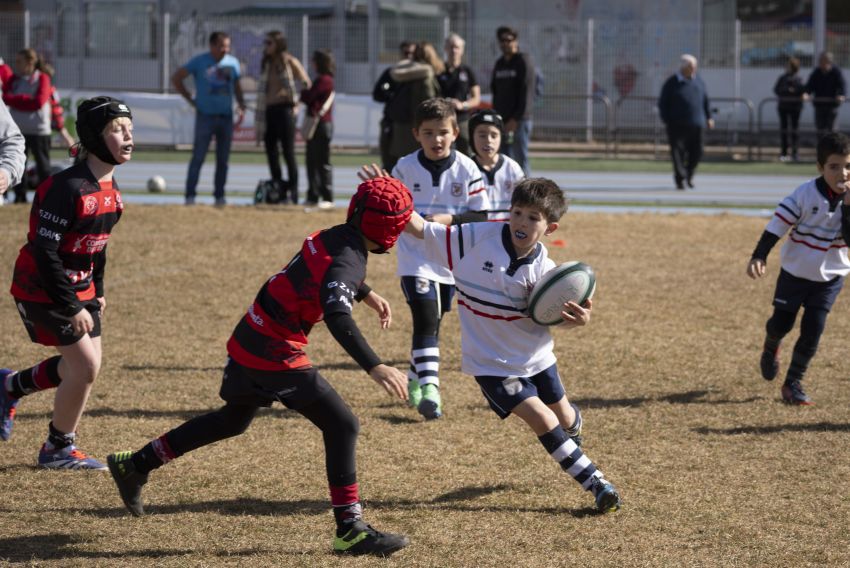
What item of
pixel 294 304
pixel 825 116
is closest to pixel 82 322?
pixel 294 304

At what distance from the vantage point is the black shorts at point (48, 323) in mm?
5895

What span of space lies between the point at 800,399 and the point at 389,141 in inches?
304

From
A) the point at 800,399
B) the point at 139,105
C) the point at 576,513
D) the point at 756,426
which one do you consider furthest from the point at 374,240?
the point at 139,105

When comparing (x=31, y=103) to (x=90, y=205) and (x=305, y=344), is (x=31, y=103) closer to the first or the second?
(x=90, y=205)

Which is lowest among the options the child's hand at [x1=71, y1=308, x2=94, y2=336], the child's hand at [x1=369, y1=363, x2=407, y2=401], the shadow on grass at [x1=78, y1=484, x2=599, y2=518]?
the shadow on grass at [x1=78, y1=484, x2=599, y2=518]

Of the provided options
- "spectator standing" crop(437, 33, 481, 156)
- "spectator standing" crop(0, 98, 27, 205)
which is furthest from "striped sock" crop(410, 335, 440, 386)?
"spectator standing" crop(437, 33, 481, 156)

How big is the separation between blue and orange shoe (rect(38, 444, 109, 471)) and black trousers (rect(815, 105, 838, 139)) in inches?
910

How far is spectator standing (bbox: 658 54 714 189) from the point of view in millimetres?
20828

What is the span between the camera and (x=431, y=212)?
25.2 ft

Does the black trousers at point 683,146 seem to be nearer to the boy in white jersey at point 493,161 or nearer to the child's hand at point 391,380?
the boy in white jersey at point 493,161

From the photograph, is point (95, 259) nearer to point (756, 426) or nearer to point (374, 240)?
point (374, 240)

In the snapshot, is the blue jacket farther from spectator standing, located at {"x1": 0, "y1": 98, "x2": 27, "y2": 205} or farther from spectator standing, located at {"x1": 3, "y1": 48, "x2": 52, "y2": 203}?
spectator standing, located at {"x1": 0, "y1": 98, "x2": 27, "y2": 205}

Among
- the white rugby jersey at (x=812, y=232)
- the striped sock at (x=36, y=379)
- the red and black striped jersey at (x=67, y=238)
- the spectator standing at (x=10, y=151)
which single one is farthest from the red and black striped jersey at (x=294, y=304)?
the white rugby jersey at (x=812, y=232)

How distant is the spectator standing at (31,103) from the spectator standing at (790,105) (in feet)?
54.0
